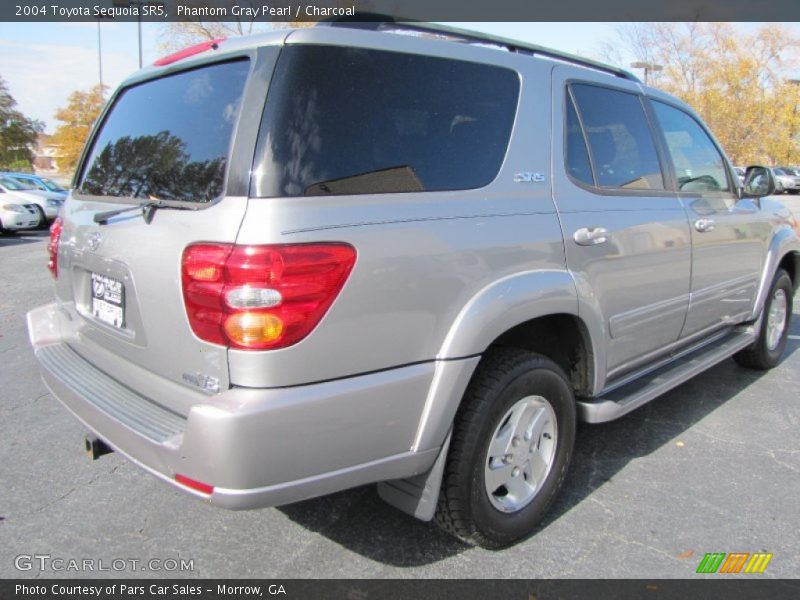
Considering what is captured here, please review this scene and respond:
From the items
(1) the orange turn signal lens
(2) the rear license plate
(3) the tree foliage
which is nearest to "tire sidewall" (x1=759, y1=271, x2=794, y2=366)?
(1) the orange turn signal lens

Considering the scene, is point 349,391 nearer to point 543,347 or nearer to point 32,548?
point 543,347

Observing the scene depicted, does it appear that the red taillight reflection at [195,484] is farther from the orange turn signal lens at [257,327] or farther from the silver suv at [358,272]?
the orange turn signal lens at [257,327]

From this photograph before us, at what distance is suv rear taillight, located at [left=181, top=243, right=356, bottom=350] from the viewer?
1.79m

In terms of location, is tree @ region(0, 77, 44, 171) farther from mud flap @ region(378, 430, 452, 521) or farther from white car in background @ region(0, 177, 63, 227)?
mud flap @ region(378, 430, 452, 521)

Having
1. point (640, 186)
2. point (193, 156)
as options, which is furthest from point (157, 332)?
point (640, 186)

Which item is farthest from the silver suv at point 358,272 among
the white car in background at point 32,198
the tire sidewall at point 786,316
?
the white car in background at point 32,198

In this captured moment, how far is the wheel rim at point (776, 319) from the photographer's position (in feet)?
15.7

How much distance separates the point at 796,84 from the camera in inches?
1677

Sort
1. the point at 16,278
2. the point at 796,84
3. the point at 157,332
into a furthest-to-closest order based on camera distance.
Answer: the point at 796,84 < the point at 16,278 < the point at 157,332

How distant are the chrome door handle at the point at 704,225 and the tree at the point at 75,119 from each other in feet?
159

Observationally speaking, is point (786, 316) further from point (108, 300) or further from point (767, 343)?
point (108, 300)
